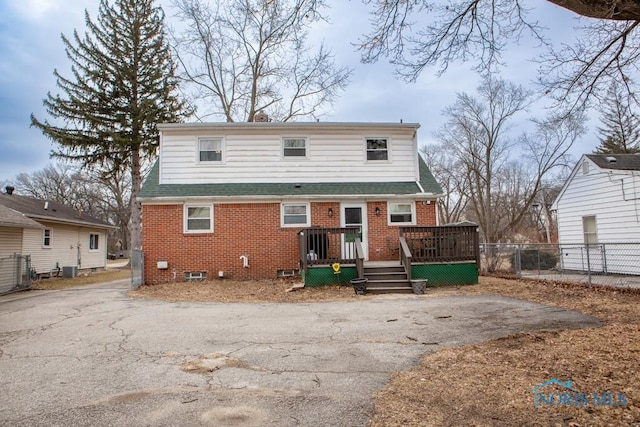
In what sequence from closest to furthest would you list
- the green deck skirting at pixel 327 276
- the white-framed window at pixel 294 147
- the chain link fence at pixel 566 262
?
the green deck skirting at pixel 327 276 < the chain link fence at pixel 566 262 < the white-framed window at pixel 294 147

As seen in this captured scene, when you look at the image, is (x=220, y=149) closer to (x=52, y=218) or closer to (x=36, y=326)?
(x=36, y=326)

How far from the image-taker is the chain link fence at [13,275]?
1421 centimetres

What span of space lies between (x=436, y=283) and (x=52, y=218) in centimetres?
1986

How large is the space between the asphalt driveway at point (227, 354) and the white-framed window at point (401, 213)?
182 inches

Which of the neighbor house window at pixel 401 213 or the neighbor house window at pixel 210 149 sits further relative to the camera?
the neighbor house window at pixel 210 149

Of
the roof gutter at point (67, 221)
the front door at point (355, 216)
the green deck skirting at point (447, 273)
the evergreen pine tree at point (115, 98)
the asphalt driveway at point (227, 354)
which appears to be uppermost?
the evergreen pine tree at point (115, 98)

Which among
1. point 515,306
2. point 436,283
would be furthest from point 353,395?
point 436,283

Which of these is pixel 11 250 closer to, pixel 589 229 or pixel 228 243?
pixel 228 243

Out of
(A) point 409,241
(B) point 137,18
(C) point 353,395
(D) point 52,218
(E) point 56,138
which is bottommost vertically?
(C) point 353,395

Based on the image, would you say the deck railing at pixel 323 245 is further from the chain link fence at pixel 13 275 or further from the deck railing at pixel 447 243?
the chain link fence at pixel 13 275

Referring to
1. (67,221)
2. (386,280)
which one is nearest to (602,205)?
(386,280)

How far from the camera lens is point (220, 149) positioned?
1459 centimetres

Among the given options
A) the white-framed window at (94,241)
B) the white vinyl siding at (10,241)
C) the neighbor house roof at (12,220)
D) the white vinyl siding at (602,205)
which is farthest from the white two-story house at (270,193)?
the white-framed window at (94,241)

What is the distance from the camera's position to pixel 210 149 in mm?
14594
